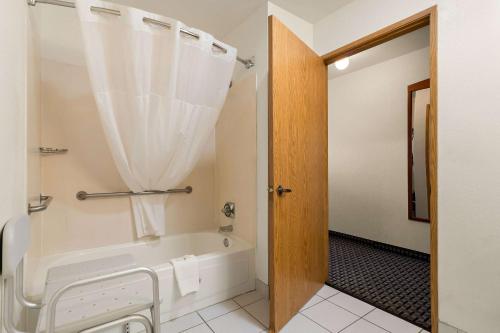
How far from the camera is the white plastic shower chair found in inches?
31.4

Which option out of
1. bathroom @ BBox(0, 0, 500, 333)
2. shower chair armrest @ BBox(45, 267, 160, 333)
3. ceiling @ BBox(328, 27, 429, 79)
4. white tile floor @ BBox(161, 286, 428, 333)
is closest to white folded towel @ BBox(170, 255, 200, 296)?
bathroom @ BBox(0, 0, 500, 333)

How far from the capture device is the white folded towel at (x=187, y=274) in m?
1.54

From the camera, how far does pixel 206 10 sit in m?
1.94

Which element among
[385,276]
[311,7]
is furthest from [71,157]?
[385,276]

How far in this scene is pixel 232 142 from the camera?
88.4 inches

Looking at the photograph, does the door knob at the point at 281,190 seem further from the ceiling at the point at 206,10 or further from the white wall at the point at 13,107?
the ceiling at the point at 206,10

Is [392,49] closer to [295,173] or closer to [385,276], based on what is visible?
[295,173]

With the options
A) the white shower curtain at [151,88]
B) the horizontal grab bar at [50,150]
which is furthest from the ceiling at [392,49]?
the horizontal grab bar at [50,150]

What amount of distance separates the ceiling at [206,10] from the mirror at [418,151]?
6.52 ft

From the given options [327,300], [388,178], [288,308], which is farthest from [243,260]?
[388,178]

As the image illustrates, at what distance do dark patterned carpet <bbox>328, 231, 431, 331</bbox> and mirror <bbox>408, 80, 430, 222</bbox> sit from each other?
50cm

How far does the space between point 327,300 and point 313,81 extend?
5.61 feet

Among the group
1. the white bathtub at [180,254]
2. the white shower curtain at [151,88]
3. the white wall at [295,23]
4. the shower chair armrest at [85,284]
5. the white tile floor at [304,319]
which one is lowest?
the white tile floor at [304,319]

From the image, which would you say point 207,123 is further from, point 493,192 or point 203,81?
point 493,192
